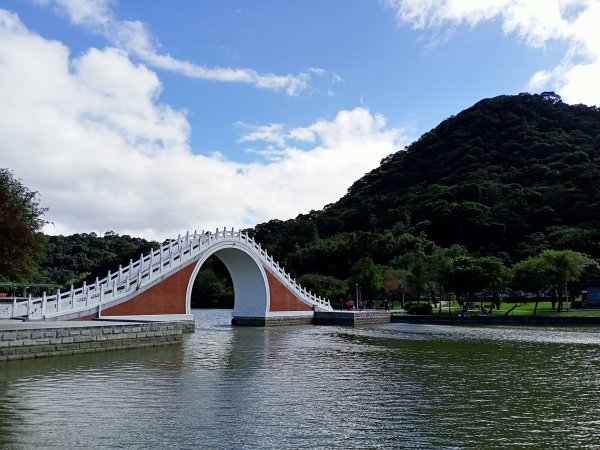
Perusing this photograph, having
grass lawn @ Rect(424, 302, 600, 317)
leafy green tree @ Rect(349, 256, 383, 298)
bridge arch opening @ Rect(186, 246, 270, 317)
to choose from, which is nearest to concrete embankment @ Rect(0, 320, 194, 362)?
bridge arch opening @ Rect(186, 246, 270, 317)

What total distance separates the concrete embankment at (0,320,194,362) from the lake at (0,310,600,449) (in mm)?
450

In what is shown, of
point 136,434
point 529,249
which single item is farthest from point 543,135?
point 136,434

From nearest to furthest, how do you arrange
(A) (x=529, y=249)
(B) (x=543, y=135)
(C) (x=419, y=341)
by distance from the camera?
(C) (x=419, y=341) < (A) (x=529, y=249) < (B) (x=543, y=135)

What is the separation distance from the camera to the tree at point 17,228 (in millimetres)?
22984

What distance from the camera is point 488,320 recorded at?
42625 mm

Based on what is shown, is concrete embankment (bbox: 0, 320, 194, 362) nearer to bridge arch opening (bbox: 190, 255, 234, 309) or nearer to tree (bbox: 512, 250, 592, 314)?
tree (bbox: 512, 250, 592, 314)

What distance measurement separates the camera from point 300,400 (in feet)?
40.5

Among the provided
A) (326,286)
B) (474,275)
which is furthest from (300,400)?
(326,286)

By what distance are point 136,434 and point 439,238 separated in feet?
237

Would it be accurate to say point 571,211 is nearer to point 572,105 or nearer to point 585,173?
point 585,173

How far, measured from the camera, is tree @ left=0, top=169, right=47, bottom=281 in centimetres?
2298

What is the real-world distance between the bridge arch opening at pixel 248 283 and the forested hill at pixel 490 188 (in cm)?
3343

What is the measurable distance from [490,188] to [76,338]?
254 feet

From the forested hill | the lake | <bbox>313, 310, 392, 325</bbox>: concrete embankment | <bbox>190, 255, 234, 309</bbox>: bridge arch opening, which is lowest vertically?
the lake
